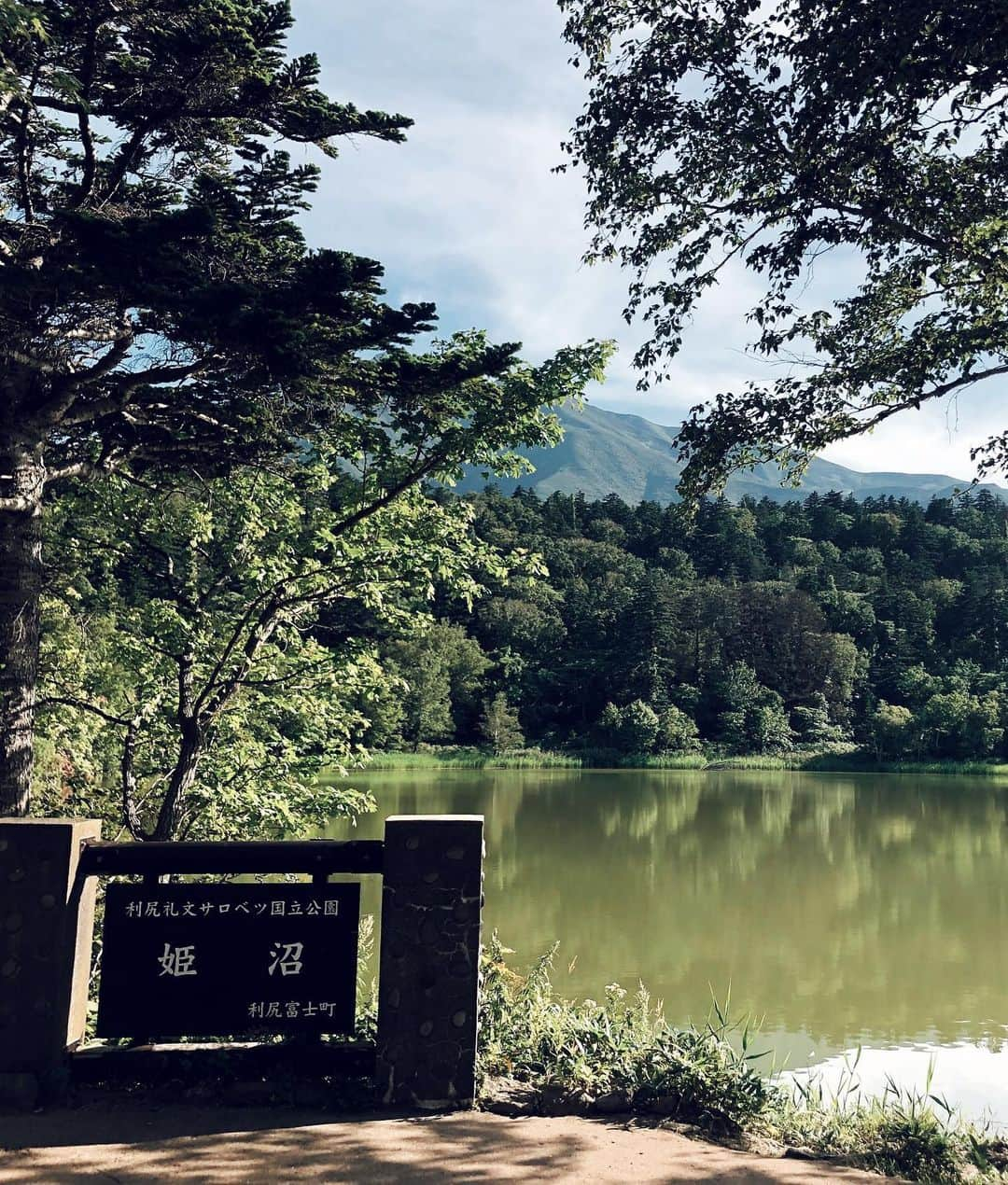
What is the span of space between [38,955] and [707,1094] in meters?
2.68

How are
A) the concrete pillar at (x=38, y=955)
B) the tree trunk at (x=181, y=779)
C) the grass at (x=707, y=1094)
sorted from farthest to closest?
the tree trunk at (x=181, y=779)
the concrete pillar at (x=38, y=955)
the grass at (x=707, y=1094)

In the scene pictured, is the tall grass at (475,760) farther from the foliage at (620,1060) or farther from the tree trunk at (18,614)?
the foliage at (620,1060)

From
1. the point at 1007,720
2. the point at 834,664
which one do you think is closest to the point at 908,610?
the point at 834,664

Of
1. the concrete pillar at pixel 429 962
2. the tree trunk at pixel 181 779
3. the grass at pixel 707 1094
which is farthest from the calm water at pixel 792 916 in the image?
the tree trunk at pixel 181 779

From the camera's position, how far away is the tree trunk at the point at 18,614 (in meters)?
4.98

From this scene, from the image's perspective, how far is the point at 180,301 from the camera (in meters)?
4.47

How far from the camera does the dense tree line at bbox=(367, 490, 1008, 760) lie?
50062 millimetres

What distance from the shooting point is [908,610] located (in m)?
64.4

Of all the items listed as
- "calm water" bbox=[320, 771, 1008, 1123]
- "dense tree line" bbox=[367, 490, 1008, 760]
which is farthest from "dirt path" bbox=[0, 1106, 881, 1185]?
"dense tree line" bbox=[367, 490, 1008, 760]

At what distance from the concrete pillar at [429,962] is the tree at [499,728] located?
44954mm

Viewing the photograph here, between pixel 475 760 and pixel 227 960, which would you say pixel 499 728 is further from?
pixel 227 960

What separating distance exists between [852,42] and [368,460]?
10.9ft

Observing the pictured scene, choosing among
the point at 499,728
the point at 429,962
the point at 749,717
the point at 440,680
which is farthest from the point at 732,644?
the point at 429,962

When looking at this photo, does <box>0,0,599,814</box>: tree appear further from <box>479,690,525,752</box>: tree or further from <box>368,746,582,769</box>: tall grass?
<box>479,690,525,752</box>: tree
